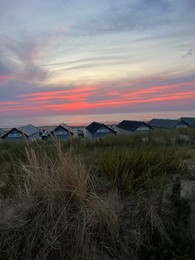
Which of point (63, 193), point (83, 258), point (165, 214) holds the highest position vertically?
point (63, 193)

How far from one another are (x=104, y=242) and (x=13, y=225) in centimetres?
106

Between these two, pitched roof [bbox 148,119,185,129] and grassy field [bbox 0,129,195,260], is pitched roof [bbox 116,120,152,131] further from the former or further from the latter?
grassy field [bbox 0,129,195,260]

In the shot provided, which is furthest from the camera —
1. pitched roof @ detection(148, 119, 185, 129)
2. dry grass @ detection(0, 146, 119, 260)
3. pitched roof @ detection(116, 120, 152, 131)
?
pitched roof @ detection(148, 119, 185, 129)

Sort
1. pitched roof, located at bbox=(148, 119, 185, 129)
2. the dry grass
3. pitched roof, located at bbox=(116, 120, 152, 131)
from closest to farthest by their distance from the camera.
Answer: the dry grass < pitched roof, located at bbox=(116, 120, 152, 131) < pitched roof, located at bbox=(148, 119, 185, 129)

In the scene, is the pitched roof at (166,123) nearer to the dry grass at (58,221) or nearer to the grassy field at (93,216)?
the grassy field at (93,216)

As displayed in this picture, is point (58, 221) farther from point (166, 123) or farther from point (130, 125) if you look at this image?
point (166, 123)

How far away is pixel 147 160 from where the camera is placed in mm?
5738

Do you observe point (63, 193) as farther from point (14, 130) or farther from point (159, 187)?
point (14, 130)

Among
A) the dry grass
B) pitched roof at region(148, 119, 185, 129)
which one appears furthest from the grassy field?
pitched roof at region(148, 119, 185, 129)

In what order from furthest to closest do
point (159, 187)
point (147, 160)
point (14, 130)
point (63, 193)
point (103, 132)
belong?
point (103, 132)
point (14, 130)
point (147, 160)
point (159, 187)
point (63, 193)

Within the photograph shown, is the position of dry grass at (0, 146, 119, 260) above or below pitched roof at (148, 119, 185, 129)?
below

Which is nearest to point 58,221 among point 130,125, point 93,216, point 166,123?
point 93,216

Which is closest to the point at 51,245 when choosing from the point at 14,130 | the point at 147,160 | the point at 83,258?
the point at 83,258

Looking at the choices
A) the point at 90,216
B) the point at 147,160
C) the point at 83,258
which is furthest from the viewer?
the point at 147,160
